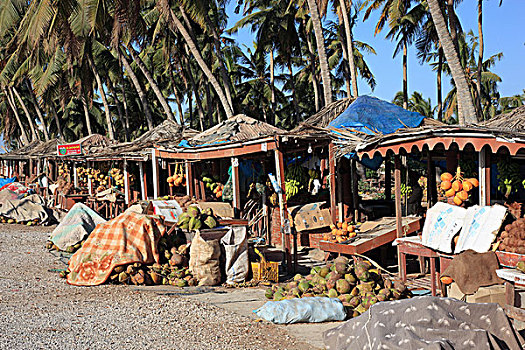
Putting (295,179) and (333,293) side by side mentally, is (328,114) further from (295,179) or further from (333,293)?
(333,293)

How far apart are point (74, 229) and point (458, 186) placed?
8.51 metres

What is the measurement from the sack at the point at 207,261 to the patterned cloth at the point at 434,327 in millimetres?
4065

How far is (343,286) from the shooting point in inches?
261

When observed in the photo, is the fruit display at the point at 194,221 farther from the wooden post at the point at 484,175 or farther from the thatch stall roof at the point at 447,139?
the wooden post at the point at 484,175

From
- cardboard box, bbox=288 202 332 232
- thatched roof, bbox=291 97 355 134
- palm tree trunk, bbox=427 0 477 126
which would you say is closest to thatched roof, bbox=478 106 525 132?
palm tree trunk, bbox=427 0 477 126

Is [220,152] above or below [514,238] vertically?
Answer: above

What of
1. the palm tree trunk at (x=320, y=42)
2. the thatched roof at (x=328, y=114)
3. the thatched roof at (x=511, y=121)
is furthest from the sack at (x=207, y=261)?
the palm tree trunk at (x=320, y=42)

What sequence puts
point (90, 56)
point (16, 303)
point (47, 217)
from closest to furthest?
point (16, 303) < point (47, 217) < point (90, 56)

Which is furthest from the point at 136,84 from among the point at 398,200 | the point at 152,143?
the point at 398,200

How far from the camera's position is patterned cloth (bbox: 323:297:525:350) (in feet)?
13.1

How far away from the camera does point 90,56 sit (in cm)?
2389

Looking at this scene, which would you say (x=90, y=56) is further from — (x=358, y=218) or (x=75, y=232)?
(x=358, y=218)

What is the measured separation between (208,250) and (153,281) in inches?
45.6

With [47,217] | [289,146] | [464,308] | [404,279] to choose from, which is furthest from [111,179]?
[464,308]
